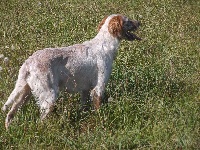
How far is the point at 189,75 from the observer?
760 cm

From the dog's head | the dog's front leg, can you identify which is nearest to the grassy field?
the dog's front leg

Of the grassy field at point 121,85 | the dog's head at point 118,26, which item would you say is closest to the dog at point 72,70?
the dog's head at point 118,26

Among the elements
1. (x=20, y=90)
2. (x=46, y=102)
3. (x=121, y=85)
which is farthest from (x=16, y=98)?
(x=121, y=85)

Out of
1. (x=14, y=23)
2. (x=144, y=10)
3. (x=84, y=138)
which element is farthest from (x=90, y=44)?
(x=144, y=10)

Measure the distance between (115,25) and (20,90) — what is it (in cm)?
177

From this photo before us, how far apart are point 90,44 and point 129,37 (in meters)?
0.71

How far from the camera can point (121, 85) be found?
6.96 metres

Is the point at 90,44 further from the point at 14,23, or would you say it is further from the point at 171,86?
the point at 14,23

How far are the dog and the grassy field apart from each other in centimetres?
18

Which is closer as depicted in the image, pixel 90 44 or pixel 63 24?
pixel 90 44

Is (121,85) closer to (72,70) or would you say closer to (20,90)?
(72,70)

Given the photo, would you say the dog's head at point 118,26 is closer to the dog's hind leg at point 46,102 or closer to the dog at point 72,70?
the dog at point 72,70

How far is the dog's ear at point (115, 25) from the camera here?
684cm

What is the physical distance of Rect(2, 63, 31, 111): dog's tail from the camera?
591 cm
